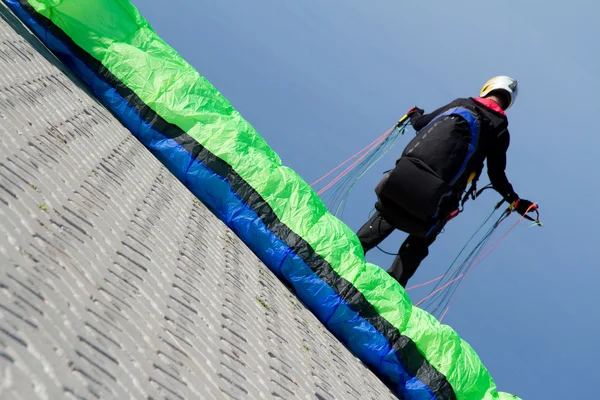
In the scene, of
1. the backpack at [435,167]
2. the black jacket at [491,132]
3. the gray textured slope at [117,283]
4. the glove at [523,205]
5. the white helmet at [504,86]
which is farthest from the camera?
the glove at [523,205]

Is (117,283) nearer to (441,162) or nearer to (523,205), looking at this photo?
(441,162)

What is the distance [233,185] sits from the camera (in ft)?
15.6

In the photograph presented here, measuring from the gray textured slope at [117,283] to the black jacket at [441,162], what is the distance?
3.57ft

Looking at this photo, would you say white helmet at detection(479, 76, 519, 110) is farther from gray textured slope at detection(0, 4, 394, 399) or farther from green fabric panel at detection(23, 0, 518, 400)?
gray textured slope at detection(0, 4, 394, 399)

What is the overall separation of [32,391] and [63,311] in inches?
17.5

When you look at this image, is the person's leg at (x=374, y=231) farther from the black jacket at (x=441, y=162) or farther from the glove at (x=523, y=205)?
the glove at (x=523, y=205)

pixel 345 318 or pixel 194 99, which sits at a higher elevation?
pixel 194 99

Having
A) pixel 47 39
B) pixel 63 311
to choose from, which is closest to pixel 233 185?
→ pixel 47 39

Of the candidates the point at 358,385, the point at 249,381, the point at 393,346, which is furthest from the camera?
the point at 393,346

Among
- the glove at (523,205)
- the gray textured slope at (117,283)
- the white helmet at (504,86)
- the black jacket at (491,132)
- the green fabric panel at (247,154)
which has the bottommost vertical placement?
the gray textured slope at (117,283)

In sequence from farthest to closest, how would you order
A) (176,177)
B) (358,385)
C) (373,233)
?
(373,233) → (176,177) → (358,385)

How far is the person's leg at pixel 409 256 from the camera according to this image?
17.3 feet

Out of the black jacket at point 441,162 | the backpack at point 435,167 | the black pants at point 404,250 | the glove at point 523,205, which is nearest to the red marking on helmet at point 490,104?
the black jacket at point 441,162

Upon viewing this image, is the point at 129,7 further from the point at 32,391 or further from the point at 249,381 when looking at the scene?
the point at 32,391
